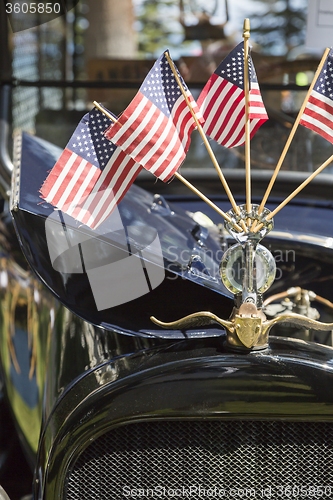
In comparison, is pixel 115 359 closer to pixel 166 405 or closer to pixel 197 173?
pixel 166 405

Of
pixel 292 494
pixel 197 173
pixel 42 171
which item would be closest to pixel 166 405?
pixel 292 494

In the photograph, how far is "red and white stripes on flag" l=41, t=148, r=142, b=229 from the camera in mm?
1138

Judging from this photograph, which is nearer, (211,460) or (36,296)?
(211,460)

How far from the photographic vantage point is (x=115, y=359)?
3.89 ft

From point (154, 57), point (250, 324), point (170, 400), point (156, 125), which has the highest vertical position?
point (154, 57)

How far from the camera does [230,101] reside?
124 centimetres

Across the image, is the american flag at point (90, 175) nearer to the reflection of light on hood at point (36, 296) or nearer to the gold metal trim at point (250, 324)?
the gold metal trim at point (250, 324)

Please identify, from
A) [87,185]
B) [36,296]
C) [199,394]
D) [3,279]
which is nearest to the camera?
[199,394]

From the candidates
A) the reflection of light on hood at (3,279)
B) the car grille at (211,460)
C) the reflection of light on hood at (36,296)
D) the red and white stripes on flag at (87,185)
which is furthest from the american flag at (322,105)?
the reflection of light on hood at (3,279)

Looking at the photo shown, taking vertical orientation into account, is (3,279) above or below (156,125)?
below

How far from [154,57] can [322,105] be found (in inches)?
35.0

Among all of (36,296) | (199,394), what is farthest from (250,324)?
(36,296)

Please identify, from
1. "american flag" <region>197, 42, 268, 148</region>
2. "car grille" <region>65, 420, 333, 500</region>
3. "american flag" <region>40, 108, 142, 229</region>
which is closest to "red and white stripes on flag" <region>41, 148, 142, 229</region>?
"american flag" <region>40, 108, 142, 229</region>

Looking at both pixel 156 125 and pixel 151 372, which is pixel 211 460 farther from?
pixel 156 125
